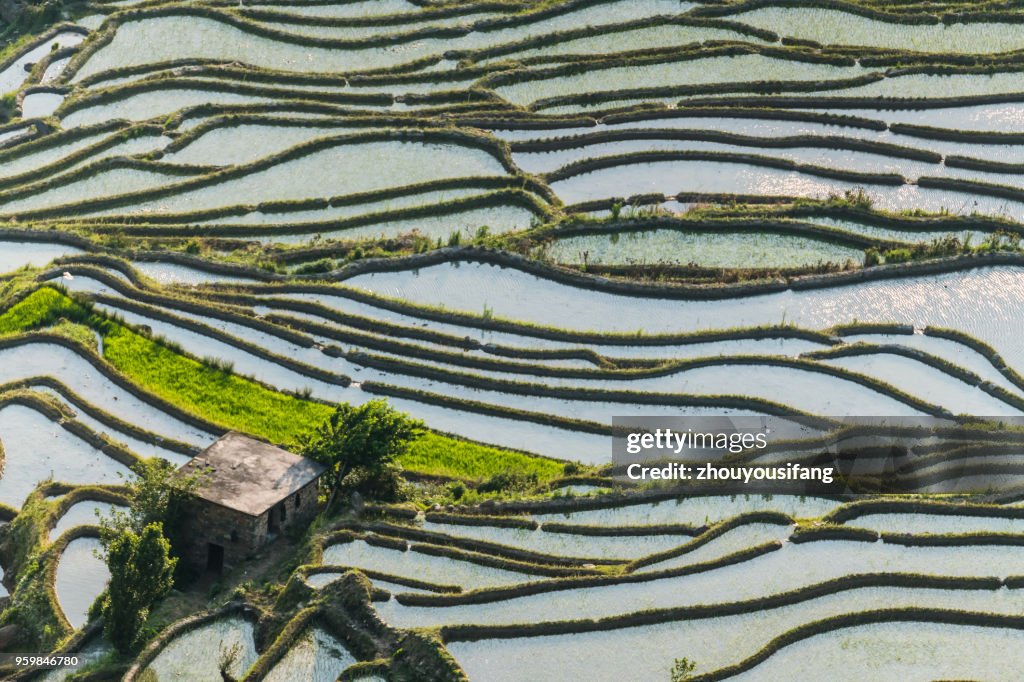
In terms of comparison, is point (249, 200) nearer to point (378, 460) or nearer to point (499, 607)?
point (378, 460)

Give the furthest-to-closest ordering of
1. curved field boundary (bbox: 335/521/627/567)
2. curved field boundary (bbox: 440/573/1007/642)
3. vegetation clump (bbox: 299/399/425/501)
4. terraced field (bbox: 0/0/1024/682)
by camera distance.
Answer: vegetation clump (bbox: 299/399/425/501)
curved field boundary (bbox: 335/521/627/567)
terraced field (bbox: 0/0/1024/682)
curved field boundary (bbox: 440/573/1007/642)

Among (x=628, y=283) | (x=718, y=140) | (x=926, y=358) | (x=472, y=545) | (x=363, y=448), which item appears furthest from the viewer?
(x=718, y=140)

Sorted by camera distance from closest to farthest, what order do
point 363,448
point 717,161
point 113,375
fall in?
point 363,448, point 113,375, point 717,161

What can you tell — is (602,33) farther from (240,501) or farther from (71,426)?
(240,501)

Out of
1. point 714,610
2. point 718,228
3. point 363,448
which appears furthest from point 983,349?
point 363,448

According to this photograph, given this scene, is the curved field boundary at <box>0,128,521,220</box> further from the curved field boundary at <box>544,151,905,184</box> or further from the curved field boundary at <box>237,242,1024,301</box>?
the curved field boundary at <box>237,242,1024,301</box>

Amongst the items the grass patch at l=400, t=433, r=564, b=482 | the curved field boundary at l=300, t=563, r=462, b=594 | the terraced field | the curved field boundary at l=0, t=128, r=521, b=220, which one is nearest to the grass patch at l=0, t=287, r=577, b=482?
the grass patch at l=400, t=433, r=564, b=482

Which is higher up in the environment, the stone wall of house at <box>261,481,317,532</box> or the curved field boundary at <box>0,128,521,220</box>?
the curved field boundary at <box>0,128,521,220</box>
